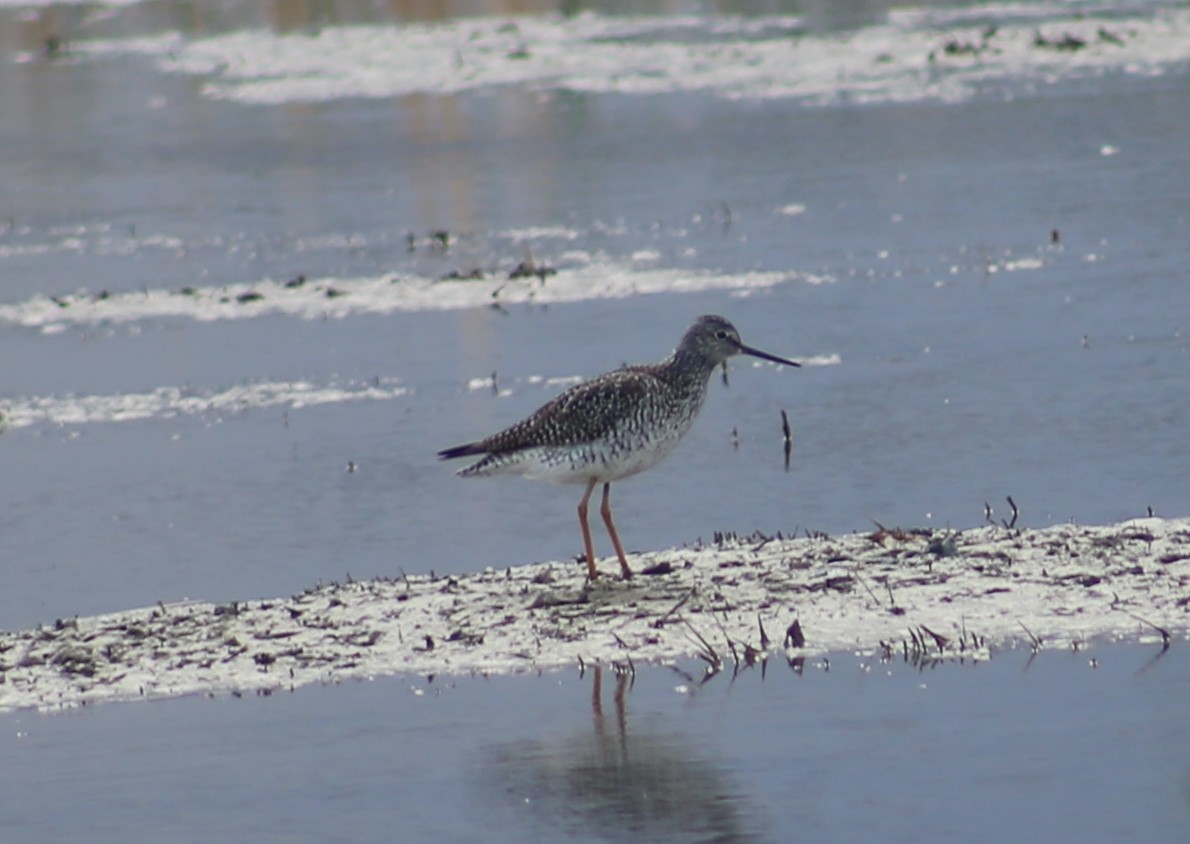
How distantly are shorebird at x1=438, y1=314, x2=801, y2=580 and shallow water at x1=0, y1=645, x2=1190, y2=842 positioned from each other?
1.82 meters

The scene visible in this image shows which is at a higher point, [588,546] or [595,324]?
[588,546]

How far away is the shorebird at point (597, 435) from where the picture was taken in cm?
1008

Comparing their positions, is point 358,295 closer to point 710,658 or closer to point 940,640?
point 710,658

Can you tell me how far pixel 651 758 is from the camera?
754 cm

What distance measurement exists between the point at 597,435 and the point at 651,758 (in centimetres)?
275

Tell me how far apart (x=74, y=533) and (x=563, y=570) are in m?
2.96

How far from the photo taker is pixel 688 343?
35.2 ft

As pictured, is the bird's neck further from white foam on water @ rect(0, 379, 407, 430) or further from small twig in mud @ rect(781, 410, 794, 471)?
white foam on water @ rect(0, 379, 407, 430)

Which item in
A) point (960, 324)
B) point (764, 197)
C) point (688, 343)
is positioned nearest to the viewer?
point (688, 343)

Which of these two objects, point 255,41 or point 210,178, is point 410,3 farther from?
point 210,178

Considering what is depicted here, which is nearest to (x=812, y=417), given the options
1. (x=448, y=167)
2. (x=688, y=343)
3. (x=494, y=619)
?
(x=688, y=343)

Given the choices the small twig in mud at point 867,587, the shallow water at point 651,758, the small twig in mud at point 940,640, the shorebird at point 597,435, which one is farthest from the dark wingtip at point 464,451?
the small twig in mud at point 940,640

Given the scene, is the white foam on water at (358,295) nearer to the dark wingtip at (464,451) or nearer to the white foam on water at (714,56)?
the dark wingtip at (464,451)

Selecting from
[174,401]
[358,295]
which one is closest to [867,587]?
[174,401]
